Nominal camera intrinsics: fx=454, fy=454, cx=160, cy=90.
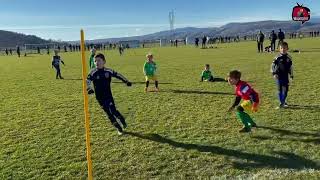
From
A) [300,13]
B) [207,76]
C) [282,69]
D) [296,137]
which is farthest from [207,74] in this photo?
[300,13]

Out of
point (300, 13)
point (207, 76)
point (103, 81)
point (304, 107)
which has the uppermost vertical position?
point (300, 13)

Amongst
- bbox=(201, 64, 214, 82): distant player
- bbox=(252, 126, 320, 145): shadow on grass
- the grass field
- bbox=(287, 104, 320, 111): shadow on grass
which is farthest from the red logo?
bbox=(252, 126, 320, 145): shadow on grass

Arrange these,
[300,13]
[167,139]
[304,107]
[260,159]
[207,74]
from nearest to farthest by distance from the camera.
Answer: [260,159], [167,139], [304,107], [207,74], [300,13]

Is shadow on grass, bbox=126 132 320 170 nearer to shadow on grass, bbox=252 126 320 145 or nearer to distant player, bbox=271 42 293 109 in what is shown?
shadow on grass, bbox=252 126 320 145

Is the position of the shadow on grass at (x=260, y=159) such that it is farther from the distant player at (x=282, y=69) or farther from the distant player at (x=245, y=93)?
the distant player at (x=282, y=69)

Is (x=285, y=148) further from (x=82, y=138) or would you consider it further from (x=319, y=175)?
(x=82, y=138)

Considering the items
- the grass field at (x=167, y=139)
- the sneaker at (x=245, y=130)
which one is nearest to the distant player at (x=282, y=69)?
the grass field at (x=167, y=139)

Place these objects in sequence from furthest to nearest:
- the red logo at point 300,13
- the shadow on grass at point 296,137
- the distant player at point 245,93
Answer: the red logo at point 300,13, the distant player at point 245,93, the shadow on grass at point 296,137

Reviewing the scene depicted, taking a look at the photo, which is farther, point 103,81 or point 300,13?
point 300,13

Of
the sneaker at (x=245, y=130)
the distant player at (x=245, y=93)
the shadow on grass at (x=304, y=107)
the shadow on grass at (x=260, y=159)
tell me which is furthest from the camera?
the shadow on grass at (x=304, y=107)

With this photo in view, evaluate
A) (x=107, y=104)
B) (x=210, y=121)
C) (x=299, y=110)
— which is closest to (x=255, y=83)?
(x=299, y=110)

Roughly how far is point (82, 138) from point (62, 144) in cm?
60

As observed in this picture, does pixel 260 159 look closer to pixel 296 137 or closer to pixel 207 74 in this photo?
pixel 296 137

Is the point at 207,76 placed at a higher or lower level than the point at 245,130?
higher
